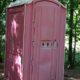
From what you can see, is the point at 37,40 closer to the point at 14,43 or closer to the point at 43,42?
the point at 43,42

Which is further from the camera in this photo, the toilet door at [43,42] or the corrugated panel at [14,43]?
the corrugated panel at [14,43]

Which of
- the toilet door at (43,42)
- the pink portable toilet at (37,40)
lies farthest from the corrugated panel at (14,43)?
the toilet door at (43,42)

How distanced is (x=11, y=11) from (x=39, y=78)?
2.04 m

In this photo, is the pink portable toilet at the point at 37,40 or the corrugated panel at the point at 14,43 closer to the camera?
the pink portable toilet at the point at 37,40

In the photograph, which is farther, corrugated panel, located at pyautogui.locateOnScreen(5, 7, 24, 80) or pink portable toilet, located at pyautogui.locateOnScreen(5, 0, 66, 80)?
corrugated panel, located at pyautogui.locateOnScreen(5, 7, 24, 80)

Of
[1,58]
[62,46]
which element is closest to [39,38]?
[62,46]

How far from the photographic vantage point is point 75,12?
1235 cm

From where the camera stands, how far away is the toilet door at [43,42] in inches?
256

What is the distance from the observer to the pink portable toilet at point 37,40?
645 cm

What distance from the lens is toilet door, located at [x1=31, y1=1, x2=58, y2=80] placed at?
21.4 ft

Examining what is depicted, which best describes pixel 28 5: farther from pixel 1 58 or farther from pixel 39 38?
pixel 1 58

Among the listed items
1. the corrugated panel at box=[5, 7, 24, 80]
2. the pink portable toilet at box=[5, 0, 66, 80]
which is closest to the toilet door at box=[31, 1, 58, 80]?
the pink portable toilet at box=[5, 0, 66, 80]

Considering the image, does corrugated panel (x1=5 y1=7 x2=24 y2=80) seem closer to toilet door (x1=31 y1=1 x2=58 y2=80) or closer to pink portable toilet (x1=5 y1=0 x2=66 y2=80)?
pink portable toilet (x1=5 y1=0 x2=66 y2=80)

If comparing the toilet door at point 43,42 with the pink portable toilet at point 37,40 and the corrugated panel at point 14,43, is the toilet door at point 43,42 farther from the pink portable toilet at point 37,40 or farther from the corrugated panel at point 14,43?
the corrugated panel at point 14,43
